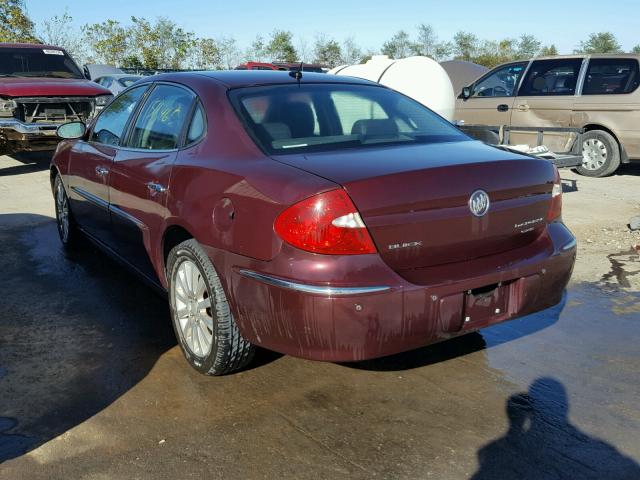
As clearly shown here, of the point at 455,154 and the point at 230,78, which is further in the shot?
the point at 230,78

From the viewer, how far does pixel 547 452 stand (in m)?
2.76

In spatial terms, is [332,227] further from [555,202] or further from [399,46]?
[399,46]

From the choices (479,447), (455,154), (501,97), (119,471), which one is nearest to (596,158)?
(501,97)

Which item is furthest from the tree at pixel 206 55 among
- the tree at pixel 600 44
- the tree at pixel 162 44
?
the tree at pixel 600 44

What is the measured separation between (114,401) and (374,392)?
1.32 metres

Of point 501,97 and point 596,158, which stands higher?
point 501,97

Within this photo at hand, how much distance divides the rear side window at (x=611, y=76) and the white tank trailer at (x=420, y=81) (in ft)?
6.95

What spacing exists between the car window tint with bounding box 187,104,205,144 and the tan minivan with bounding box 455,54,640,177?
6.54 m

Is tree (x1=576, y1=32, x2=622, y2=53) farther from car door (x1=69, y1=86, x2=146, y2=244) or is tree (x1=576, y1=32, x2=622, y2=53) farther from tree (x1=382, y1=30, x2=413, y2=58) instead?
car door (x1=69, y1=86, x2=146, y2=244)

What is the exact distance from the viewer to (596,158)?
10.0m

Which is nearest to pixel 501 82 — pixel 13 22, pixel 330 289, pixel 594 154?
pixel 594 154

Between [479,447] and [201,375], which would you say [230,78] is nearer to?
[201,375]

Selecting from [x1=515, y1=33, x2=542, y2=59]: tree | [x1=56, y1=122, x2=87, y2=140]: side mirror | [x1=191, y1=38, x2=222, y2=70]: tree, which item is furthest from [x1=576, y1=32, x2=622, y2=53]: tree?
[x1=56, y1=122, x2=87, y2=140]: side mirror

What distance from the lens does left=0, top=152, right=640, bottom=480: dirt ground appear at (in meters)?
2.72
